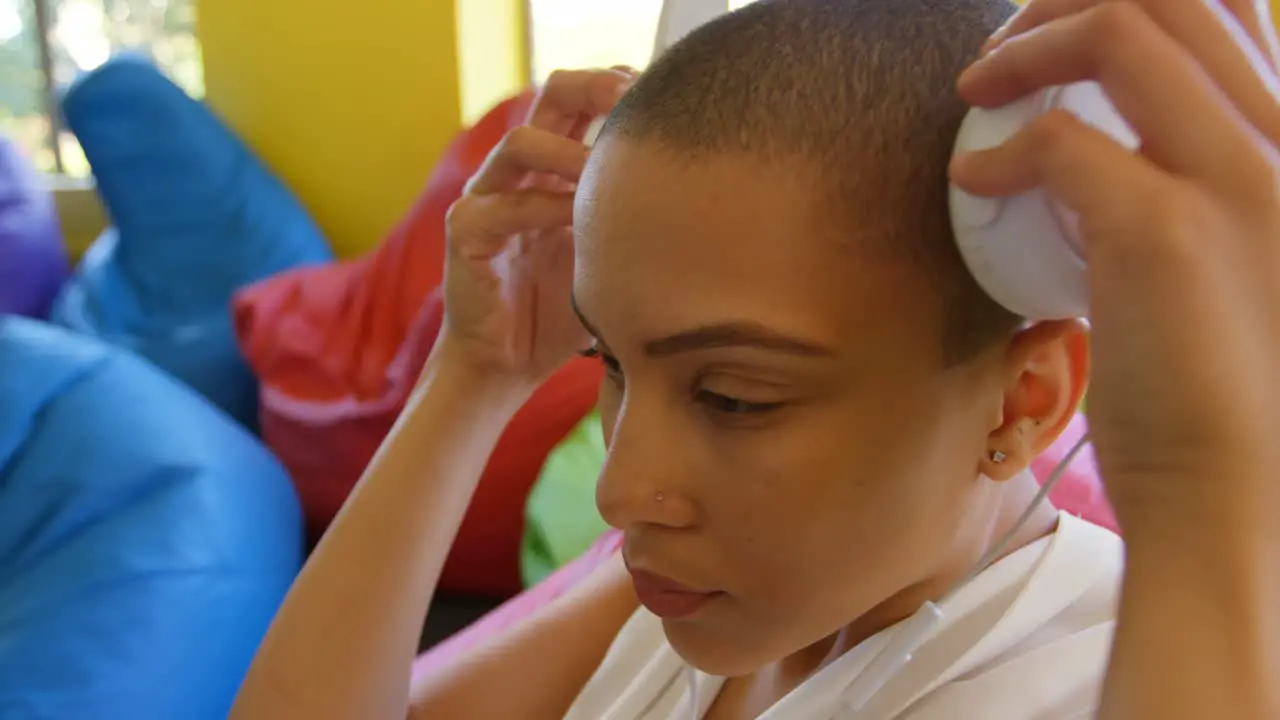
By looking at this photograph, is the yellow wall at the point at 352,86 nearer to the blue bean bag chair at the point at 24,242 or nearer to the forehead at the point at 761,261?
the blue bean bag chair at the point at 24,242

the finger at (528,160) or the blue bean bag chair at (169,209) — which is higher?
the finger at (528,160)

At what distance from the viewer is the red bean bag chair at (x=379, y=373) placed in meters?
1.69

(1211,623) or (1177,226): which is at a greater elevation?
(1177,226)

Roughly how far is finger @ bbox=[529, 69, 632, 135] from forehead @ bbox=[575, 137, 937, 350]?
25 cm

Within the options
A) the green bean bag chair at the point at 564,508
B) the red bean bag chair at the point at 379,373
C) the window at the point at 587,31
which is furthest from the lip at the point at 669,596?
the window at the point at 587,31

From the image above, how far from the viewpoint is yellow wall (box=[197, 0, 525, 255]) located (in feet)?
7.34

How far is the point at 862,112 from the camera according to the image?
23.3 inches

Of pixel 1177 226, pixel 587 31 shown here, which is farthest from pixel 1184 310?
pixel 587 31

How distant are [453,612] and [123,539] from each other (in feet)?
1.81

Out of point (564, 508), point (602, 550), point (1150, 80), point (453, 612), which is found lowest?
point (453, 612)

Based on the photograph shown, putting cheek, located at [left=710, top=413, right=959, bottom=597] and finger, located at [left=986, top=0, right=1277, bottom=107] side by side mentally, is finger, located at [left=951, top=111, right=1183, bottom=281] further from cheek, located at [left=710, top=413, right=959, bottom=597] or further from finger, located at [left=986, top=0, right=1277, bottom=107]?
cheek, located at [left=710, top=413, right=959, bottom=597]

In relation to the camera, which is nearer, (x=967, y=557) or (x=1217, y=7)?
(x=1217, y=7)

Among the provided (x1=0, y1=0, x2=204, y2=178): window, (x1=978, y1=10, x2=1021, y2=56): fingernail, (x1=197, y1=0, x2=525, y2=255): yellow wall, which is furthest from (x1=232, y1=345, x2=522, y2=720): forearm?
(x1=0, y1=0, x2=204, y2=178): window

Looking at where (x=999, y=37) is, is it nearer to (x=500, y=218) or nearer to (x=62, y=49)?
(x=500, y=218)
